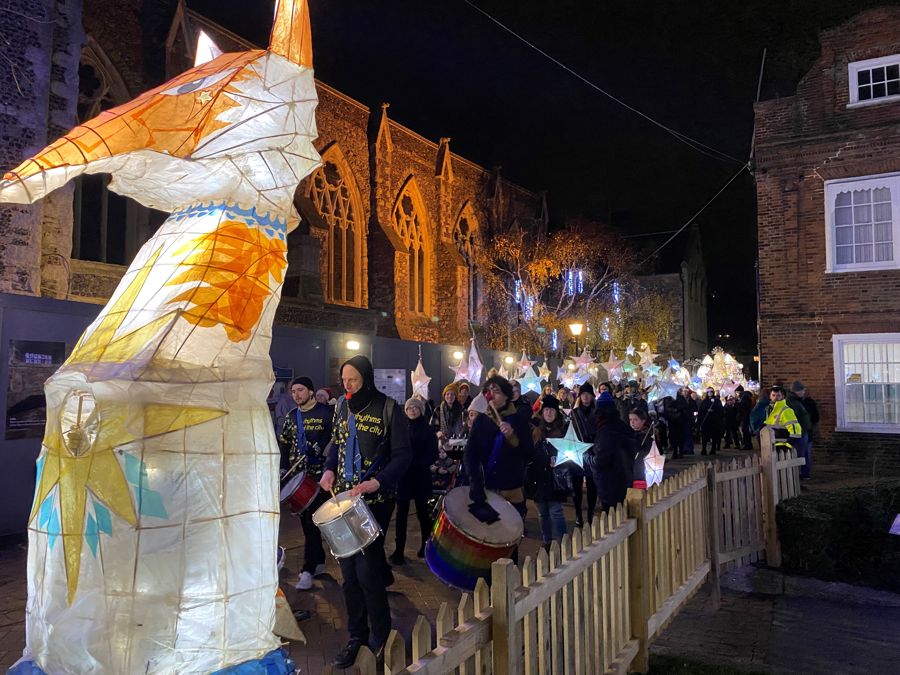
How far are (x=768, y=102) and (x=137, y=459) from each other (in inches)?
645

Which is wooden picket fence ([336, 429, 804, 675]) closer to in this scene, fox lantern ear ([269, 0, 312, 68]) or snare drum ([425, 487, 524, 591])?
snare drum ([425, 487, 524, 591])

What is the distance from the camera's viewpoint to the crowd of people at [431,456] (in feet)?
13.7

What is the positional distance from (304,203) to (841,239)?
45.2 feet

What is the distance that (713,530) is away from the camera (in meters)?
5.98

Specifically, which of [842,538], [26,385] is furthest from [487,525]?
[26,385]

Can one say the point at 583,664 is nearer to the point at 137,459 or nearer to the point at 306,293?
the point at 137,459

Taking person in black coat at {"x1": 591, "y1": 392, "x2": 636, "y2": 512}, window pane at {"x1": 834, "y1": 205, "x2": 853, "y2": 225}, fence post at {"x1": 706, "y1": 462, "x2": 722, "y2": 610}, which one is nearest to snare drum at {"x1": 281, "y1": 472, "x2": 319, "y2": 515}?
person in black coat at {"x1": 591, "y1": 392, "x2": 636, "y2": 512}

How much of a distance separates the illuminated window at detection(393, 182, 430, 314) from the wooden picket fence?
784 inches

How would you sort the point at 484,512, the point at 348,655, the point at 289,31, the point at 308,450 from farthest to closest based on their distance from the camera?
the point at 308,450 < the point at 484,512 < the point at 348,655 < the point at 289,31

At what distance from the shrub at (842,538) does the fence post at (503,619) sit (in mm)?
5433

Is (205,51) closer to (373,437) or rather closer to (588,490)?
(373,437)

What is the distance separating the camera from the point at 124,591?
2.13 m

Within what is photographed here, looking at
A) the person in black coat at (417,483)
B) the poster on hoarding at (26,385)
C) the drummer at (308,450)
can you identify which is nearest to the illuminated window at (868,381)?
the person in black coat at (417,483)

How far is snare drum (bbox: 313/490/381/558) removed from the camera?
3750 mm
